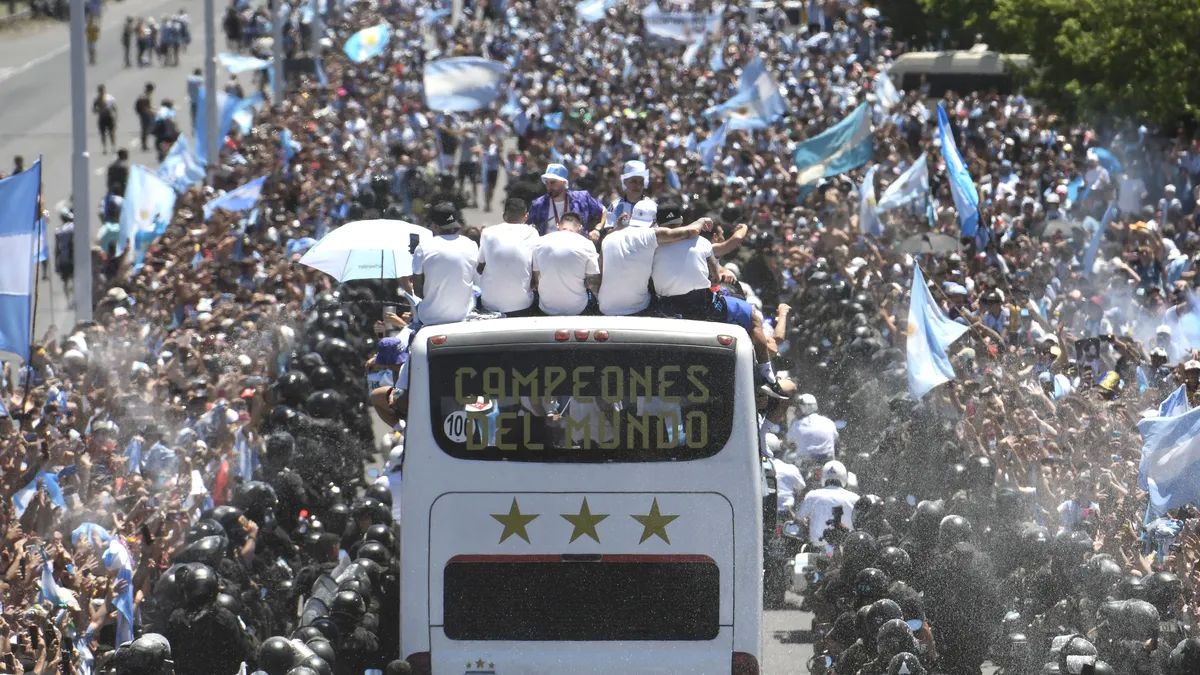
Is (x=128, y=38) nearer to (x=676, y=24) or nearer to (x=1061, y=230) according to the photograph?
(x=676, y=24)

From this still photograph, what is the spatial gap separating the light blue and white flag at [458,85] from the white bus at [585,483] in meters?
22.3

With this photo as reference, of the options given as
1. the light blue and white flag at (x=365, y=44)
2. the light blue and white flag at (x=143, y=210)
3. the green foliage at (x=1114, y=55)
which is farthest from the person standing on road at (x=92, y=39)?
the light blue and white flag at (x=143, y=210)

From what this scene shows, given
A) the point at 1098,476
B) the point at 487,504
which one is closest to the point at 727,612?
the point at 487,504

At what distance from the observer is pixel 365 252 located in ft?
54.0

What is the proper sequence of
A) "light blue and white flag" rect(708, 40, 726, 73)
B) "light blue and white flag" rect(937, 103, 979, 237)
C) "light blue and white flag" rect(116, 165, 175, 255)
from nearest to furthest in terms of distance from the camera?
"light blue and white flag" rect(937, 103, 979, 237), "light blue and white flag" rect(116, 165, 175, 255), "light blue and white flag" rect(708, 40, 726, 73)

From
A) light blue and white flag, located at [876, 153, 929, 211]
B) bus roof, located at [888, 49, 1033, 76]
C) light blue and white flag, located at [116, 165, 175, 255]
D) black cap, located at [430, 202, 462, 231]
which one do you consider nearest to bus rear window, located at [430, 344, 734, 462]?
black cap, located at [430, 202, 462, 231]

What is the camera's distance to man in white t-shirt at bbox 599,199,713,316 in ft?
36.5

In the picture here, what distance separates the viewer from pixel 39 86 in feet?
174

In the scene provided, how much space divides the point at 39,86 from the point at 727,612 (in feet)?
152

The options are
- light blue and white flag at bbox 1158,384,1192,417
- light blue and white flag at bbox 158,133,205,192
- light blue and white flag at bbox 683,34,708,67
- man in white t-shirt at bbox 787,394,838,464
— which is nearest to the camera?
light blue and white flag at bbox 1158,384,1192,417

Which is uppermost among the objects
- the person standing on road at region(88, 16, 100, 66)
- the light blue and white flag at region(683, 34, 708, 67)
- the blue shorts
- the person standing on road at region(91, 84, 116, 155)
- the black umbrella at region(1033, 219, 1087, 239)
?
the blue shorts

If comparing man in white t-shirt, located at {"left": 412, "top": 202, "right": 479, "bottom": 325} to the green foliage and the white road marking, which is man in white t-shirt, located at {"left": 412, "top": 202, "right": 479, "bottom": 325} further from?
the white road marking

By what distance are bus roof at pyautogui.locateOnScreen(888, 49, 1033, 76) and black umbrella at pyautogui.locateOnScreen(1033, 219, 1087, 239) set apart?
15444 millimetres

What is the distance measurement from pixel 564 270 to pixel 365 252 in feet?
18.3
